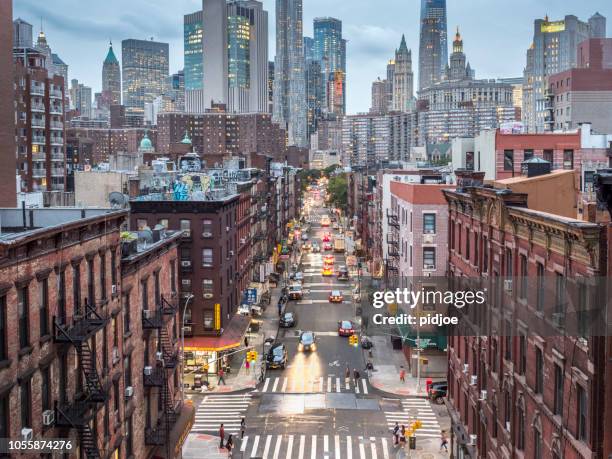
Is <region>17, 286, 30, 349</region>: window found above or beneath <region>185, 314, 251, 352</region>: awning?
above

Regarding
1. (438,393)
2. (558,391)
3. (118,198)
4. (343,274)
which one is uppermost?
(118,198)

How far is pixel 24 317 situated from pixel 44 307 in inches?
58.9

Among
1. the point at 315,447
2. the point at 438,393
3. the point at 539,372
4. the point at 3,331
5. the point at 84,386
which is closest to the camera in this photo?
the point at 3,331

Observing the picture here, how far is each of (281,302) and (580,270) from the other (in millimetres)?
69882

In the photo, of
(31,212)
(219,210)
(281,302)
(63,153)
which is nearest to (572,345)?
(31,212)

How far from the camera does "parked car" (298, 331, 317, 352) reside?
71.0m

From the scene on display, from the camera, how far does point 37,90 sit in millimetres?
108688

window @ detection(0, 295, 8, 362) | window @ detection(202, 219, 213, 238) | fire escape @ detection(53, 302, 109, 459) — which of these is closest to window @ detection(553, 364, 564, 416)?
fire escape @ detection(53, 302, 109, 459)

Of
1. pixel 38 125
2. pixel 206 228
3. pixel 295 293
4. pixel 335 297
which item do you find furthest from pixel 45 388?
pixel 38 125

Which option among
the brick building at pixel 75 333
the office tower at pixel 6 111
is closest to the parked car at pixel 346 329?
the office tower at pixel 6 111

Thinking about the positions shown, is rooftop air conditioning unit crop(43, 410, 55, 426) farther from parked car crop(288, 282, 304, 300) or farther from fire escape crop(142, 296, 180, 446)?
parked car crop(288, 282, 304, 300)

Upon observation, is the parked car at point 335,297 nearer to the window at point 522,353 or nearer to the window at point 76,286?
the window at point 522,353

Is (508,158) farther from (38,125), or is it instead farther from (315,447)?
(38,125)

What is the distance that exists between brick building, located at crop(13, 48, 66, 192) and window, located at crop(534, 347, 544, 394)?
87.6m
